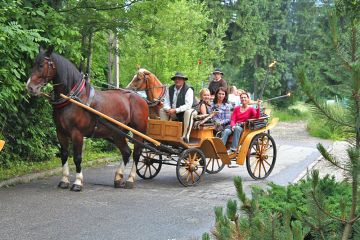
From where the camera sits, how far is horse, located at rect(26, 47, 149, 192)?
884cm

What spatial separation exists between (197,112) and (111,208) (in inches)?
131

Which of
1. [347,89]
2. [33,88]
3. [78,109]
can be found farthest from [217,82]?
[347,89]

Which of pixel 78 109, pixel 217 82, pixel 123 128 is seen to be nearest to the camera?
pixel 78 109

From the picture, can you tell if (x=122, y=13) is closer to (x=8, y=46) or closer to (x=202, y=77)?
(x=8, y=46)

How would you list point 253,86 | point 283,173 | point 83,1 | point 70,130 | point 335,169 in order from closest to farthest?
point 335,169 → point 70,130 → point 83,1 → point 283,173 → point 253,86

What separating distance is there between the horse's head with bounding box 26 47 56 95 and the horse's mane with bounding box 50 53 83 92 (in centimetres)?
12

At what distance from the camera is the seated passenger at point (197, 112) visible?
10219mm

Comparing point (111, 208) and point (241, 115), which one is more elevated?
point (241, 115)

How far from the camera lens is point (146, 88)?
39.0ft

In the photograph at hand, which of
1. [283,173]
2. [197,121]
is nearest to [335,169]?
[197,121]

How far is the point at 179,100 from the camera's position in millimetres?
10398

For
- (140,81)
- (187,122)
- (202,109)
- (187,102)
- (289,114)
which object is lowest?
(187,122)

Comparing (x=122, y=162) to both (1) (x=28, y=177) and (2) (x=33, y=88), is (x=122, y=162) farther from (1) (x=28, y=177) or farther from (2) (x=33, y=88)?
(2) (x=33, y=88)

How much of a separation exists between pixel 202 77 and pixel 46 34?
942 centimetres
